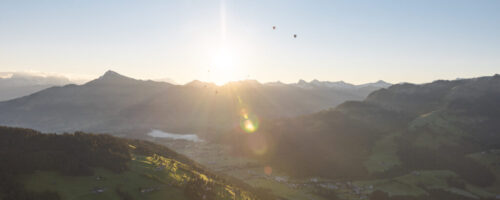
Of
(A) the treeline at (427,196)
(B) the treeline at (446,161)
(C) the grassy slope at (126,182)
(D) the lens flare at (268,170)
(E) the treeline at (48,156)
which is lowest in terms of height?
(A) the treeline at (427,196)

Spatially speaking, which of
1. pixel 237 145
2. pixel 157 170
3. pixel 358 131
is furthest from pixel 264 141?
pixel 157 170

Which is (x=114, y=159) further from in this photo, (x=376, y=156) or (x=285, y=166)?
(x=376, y=156)

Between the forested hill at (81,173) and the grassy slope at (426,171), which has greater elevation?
the forested hill at (81,173)

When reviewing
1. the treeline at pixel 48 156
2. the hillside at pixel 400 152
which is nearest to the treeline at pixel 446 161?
the hillside at pixel 400 152

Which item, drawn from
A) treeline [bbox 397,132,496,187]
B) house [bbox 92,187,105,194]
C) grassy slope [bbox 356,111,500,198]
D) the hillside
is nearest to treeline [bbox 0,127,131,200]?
house [bbox 92,187,105,194]

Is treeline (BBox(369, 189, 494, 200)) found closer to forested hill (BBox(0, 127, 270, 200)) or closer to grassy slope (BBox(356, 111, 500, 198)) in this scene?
grassy slope (BBox(356, 111, 500, 198))

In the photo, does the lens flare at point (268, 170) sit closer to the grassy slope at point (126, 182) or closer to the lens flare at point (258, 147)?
the lens flare at point (258, 147)

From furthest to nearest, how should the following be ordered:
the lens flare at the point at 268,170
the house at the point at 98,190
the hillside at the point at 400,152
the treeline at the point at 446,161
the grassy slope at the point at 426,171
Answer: the lens flare at the point at 268,170 → the treeline at the point at 446,161 → the hillside at the point at 400,152 → the grassy slope at the point at 426,171 → the house at the point at 98,190

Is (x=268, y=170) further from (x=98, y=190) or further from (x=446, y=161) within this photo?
(x=98, y=190)
